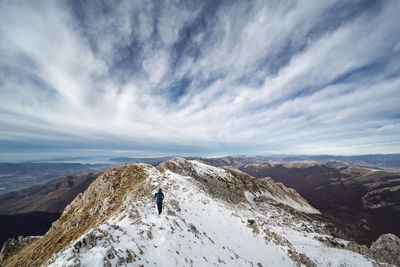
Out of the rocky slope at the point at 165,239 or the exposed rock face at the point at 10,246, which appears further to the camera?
the exposed rock face at the point at 10,246

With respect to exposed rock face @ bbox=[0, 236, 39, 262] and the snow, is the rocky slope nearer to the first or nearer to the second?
the snow

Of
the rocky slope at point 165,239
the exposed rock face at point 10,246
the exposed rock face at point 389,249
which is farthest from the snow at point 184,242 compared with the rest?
the exposed rock face at point 10,246

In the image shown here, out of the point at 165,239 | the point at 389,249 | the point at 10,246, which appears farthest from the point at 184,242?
the point at 389,249

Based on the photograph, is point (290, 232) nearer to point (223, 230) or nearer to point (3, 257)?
point (223, 230)

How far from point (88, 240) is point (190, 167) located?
47.6 metres

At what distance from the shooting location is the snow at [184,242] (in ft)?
30.2

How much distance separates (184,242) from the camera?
1299 centimetres

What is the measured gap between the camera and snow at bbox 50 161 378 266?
920 cm

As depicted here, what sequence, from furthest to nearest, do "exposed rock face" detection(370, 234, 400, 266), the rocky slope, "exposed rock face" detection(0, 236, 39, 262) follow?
"exposed rock face" detection(370, 234, 400, 266) → "exposed rock face" detection(0, 236, 39, 262) → the rocky slope

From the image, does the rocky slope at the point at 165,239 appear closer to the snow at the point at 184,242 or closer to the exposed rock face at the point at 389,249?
the snow at the point at 184,242

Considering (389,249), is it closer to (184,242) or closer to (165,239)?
(184,242)

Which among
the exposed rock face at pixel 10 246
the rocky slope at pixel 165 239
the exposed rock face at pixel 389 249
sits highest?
the rocky slope at pixel 165 239

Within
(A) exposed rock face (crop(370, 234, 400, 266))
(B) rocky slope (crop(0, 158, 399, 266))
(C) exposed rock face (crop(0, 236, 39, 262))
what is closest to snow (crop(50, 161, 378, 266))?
(B) rocky slope (crop(0, 158, 399, 266))

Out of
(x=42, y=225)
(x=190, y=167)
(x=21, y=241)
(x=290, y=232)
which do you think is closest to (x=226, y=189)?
(x=190, y=167)
